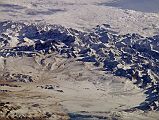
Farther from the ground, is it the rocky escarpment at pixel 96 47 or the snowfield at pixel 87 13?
the snowfield at pixel 87 13

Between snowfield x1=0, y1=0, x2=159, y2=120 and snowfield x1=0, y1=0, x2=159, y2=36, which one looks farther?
snowfield x1=0, y1=0, x2=159, y2=36

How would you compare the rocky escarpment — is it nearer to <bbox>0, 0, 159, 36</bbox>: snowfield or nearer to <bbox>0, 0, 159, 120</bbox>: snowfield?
<bbox>0, 0, 159, 120</bbox>: snowfield

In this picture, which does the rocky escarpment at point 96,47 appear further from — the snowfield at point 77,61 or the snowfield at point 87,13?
the snowfield at point 87,13

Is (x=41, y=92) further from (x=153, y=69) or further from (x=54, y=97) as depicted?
(x=153, y=69)

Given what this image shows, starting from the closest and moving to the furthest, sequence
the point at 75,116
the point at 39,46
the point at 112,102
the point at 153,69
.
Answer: the point at 75,116
the point at 112,102
the point at 153,69
the point at 39,46

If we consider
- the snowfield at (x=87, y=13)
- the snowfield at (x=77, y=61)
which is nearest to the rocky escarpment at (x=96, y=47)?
the snowfield at (x=77, y=61)

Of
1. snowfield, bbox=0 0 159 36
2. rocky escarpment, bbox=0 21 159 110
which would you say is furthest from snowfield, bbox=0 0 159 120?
snowfield, bbox=0 0 159 36

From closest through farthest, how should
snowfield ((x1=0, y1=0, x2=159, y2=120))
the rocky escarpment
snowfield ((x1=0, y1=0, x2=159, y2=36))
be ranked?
snowfield ((x1=0, y1=0, x2=159, y2=120)), the rocky escarpment, snowfield ((x1=0, y1=0, x2=159, y2=36))

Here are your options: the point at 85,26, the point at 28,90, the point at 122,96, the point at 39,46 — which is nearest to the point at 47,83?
the point at 28,90
